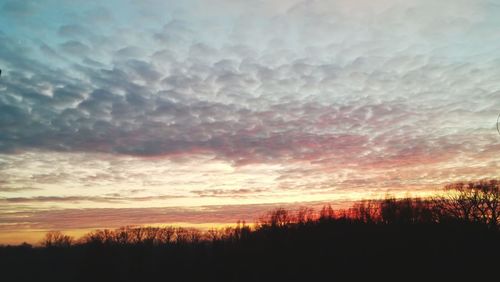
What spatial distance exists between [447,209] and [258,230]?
46408mm

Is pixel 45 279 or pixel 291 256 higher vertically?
pixel 291 256

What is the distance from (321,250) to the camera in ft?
225

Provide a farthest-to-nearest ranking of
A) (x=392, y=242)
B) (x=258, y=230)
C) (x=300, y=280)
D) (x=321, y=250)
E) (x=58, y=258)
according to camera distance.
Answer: (x=58, y=258) → (x=258, y=230) → (x=321, y=250) → (x=300, y=280) → (x=392, y=242)

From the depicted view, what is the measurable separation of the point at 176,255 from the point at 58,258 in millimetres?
53447

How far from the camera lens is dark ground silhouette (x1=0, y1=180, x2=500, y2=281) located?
5031 centimetres

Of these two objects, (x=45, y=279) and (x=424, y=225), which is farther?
(x=45, y=279)

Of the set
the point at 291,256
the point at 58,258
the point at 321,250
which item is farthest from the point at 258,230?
the point at 58,258

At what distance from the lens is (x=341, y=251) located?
212ft

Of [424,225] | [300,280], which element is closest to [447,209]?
[424,225]

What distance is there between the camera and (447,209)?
217ft

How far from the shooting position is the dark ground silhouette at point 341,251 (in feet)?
165

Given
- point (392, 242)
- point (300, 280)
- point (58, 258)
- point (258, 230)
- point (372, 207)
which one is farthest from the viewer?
point (58, 258)

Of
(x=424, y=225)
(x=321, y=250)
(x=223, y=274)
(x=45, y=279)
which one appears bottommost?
(x=45, y=279)

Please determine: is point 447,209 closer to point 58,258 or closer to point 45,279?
point 45,279
